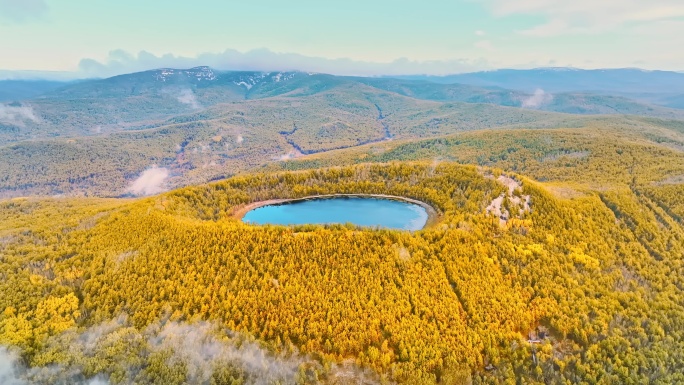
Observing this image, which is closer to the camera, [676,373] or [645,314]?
[676,373]

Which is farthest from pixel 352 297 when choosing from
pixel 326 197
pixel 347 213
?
pixel 326 197

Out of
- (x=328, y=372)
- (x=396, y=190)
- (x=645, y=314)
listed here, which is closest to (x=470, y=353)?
(x=328, y=372)

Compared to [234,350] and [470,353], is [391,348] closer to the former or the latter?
[470,353]

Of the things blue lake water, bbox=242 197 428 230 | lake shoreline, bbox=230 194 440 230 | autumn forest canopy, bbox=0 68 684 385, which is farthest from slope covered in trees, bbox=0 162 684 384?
blue lake water, bbox=242 197 428 230

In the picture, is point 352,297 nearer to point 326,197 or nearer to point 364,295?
point 364,295

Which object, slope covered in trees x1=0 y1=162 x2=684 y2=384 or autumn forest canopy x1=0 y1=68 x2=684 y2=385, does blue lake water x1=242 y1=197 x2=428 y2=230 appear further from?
slope covered in trees x1=0 y1=162 x2=684 y2=384

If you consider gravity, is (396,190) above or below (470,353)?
above
